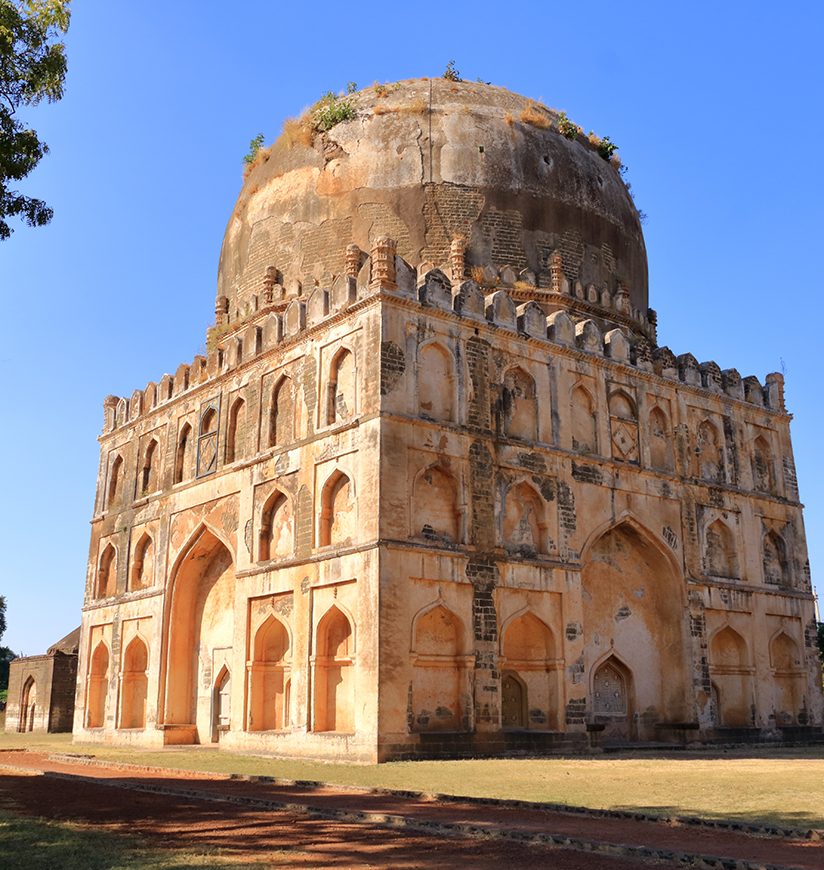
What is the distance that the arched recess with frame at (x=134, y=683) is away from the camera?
21.0m

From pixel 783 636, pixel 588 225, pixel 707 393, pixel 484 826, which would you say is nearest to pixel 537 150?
pixel 588 225

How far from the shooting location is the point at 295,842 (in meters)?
6.65

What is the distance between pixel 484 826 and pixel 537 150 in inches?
679

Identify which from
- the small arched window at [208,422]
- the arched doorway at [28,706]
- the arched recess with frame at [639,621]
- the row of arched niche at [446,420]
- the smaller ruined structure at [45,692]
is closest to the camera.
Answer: the row of arched niche at [446,420]

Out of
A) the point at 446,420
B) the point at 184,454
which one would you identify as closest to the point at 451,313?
the point at 446,420

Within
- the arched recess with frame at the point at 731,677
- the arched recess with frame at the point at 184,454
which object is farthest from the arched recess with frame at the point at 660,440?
the arched recess with frame at the point at 184,454

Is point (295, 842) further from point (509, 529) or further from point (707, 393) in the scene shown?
point (707, 393)

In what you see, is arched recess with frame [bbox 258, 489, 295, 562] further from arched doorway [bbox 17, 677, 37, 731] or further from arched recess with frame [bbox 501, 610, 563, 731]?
arched doorway [bbox 17, 677, 37, 731]

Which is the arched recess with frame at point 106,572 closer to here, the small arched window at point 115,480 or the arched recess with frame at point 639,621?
the small arched window at point 115,480

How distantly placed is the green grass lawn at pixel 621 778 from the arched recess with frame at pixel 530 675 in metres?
1.79

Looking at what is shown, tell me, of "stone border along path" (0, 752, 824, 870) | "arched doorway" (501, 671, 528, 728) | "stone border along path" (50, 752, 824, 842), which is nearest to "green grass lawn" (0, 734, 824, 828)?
"stone border along path" (50, 752, 824, 842)

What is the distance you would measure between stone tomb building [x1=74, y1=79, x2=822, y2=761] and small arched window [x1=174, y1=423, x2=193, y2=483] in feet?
0.24

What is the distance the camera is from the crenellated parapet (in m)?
16.8

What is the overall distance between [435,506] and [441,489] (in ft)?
1.12
